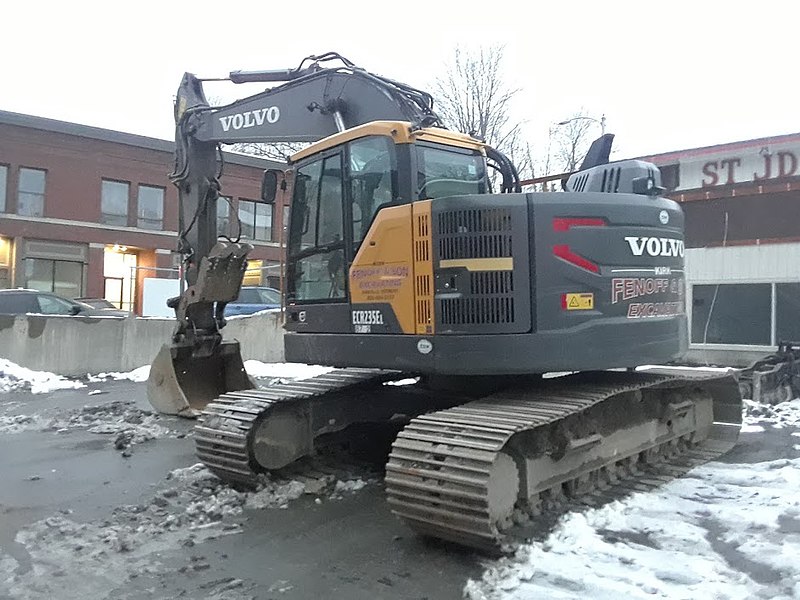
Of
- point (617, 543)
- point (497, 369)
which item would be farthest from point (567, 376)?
point (617, 543)

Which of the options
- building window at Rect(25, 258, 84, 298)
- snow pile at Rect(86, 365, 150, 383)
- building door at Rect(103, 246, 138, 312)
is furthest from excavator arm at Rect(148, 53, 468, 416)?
building door at Rect(103, 246, 138, 312)

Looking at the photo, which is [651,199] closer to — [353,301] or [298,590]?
[353,301]

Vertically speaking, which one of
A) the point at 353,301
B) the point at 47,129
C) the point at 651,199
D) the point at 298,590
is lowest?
the point at 298,590

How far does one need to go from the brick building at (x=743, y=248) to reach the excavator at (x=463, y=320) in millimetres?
7133

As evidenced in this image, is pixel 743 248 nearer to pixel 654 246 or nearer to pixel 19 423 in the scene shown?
pixel 654 246

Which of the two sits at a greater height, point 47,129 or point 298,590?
point 47,129

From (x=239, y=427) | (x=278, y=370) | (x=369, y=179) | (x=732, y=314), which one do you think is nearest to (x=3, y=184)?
(x=278, y=370)

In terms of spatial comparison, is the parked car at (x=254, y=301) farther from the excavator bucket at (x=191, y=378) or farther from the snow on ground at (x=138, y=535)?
the snow on ground at (x=138, y=535)

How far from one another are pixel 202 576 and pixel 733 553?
10.5 feet

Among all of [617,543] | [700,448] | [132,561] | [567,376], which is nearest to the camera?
[132,561]

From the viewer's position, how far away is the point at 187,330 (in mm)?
8867

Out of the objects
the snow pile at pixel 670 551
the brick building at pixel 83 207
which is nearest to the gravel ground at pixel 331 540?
the snow pile at pixel 670 551

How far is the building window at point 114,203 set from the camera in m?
32.8

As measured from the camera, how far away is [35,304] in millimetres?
15555
